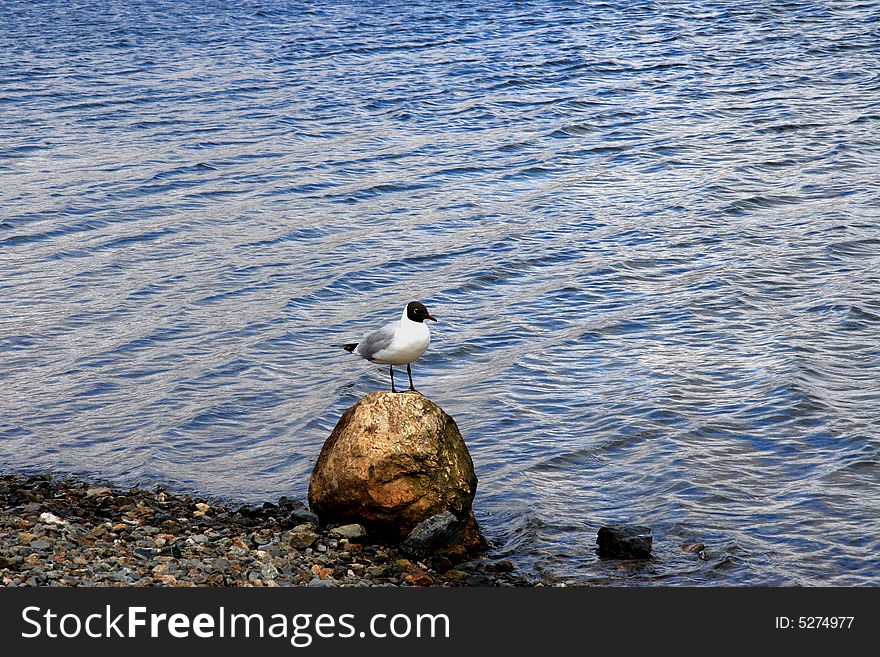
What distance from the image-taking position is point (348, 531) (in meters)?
9.26

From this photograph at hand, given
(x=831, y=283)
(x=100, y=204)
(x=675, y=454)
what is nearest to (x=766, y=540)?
(x=675, y=454)

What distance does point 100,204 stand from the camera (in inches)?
751

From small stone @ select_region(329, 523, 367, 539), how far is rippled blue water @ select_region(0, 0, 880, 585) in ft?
4.12

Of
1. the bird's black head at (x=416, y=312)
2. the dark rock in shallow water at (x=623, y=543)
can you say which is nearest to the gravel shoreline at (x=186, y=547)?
the dark rock in shallow water at (x=623, y=543)

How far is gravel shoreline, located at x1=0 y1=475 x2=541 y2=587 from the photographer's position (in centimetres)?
797

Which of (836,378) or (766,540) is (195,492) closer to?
(766,540)

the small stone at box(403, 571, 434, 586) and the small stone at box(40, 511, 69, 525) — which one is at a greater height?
the small stone at box(40, 511, 69, 525)

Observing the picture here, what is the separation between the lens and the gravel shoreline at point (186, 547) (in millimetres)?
7973

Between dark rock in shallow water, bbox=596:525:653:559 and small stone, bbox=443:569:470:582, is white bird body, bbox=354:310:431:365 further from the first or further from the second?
dark rock in shallow water, bbox=596:525:653:559

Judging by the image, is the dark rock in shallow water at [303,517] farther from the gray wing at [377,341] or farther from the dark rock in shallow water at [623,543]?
the dark rock in shallow water at [623,543]

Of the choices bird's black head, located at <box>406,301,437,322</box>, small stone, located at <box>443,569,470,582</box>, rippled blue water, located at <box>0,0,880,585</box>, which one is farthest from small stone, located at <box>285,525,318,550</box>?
bird's black head, located at <box>406,301,437,322</box>

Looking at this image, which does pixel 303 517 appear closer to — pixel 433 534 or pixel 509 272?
pixel 433 534

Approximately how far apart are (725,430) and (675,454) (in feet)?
2.29

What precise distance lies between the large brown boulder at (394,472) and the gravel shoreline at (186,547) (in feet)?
0.71
